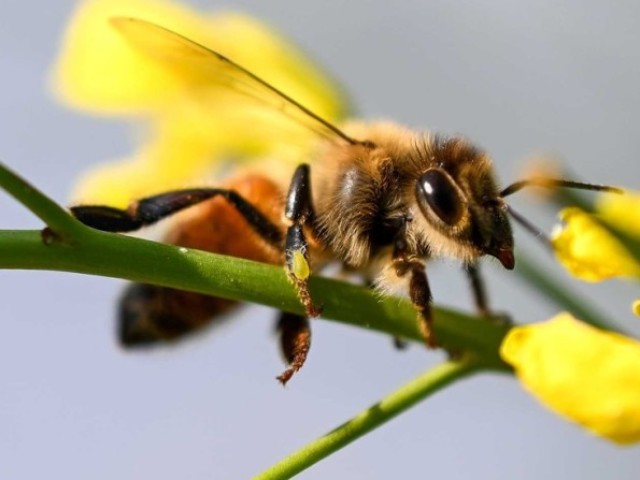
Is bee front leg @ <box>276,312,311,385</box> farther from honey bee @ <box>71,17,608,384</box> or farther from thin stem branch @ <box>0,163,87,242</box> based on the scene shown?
thin stem branch @ <box>0,163,87,242</box>

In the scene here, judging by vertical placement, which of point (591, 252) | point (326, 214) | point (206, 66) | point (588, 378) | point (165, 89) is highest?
point (165, 89)

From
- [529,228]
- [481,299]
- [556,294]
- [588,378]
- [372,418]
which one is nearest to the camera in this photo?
[588,378]

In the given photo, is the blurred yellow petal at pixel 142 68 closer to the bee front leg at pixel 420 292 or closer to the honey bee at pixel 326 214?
the honey bee at pixel 326 214

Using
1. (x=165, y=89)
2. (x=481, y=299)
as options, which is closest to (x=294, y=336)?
(x=481, y=299)

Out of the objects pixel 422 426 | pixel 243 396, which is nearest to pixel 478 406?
pixel 422 426

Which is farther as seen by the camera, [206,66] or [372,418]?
[206,66]

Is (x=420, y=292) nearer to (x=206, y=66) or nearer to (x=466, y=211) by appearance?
(x=466, y=211)

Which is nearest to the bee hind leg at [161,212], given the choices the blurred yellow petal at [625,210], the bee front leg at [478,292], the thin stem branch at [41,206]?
the thin stem branch at [41,206]

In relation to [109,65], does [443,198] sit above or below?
below
